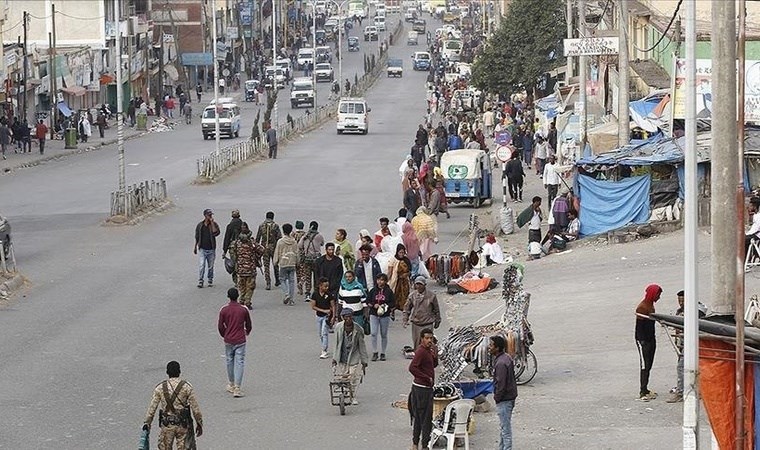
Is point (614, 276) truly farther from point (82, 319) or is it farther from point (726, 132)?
point (726, 132)

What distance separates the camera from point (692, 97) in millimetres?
13648

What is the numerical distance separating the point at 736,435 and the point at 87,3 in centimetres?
7553

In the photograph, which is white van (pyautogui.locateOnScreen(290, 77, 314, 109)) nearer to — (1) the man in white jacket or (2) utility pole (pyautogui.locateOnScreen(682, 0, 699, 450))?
(1) the man in white jacket

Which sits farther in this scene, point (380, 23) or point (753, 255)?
point (380, 23)

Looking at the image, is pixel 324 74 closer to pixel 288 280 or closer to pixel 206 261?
pixel 206 261

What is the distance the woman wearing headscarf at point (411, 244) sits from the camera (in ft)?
89.1

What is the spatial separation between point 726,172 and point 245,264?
12.5 meters

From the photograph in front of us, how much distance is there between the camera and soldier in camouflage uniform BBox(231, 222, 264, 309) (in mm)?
24703

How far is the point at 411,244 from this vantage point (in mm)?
27281

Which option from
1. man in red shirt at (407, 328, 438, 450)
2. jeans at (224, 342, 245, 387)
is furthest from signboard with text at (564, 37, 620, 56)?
man in red shirt at (407, 328, 438, 450)

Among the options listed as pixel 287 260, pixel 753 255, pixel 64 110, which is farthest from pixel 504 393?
pixel 64 110

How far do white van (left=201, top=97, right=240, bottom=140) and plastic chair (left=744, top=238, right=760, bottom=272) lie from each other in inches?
1731

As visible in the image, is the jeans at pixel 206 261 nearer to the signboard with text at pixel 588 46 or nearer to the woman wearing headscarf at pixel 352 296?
the woman wearing headscarf at pixel 352 296

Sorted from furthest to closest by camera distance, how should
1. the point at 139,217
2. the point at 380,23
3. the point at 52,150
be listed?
the point at 380,23 → the point at 52,150 → the point at 139,217
